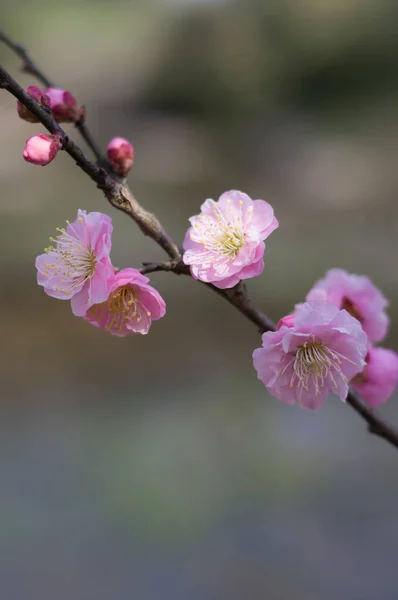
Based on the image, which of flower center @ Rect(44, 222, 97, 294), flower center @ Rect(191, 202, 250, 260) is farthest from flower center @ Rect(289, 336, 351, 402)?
flower center @ Rect(44, 222, 97, 294)

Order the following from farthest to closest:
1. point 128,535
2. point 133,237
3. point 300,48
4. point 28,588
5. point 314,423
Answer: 1. point 300,48
2. point 133,237
3. point 314,423
4. point 128,535
5. point 28,588

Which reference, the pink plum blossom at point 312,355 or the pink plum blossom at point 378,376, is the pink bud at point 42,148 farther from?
the pink plum blossom at point 378,376

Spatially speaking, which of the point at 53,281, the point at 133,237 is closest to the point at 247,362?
the point at 133,237

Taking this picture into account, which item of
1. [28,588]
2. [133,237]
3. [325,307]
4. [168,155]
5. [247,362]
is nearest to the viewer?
[325,307]

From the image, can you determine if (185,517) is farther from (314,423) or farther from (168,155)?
(168,155)

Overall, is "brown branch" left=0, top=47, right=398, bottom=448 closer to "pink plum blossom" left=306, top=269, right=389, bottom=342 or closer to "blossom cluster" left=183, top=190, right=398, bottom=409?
"blossom cluster" left=183, top=190, right=398, bottom=409

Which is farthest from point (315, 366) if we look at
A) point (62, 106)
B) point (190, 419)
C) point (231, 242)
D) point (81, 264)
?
point (190, 419)

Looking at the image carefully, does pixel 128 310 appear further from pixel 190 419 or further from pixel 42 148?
pixel 190 419
